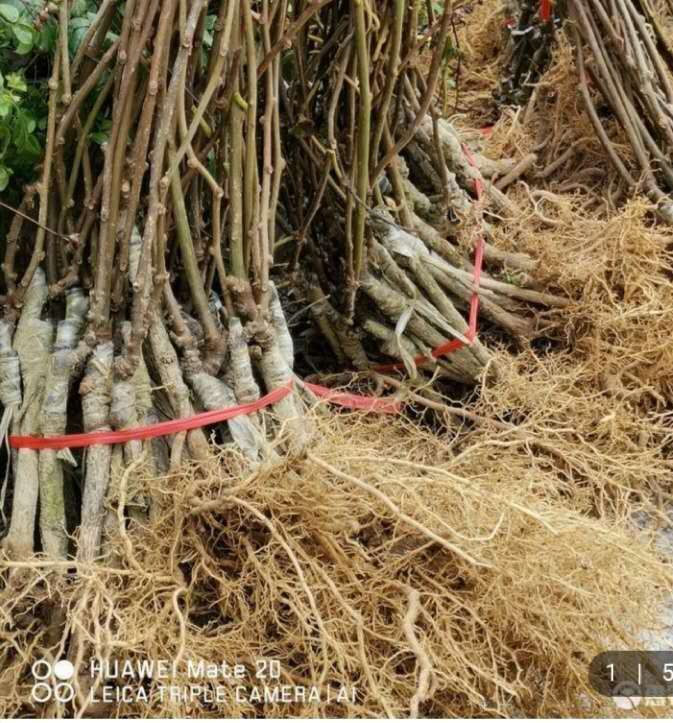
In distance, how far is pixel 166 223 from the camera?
1.19 metres

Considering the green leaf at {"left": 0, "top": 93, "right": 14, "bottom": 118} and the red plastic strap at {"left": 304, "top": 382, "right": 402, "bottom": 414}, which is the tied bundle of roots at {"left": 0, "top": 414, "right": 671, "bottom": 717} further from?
the green leaf at {"left": 0, "top": 93, "right": 14, "bottom": 118}

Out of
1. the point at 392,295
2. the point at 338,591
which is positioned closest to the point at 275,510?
the point at 338,591

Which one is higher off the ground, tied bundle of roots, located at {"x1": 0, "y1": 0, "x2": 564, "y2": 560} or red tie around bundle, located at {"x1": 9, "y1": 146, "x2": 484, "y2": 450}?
tied bundle of roots, located at {"x1": 0, "y1": 0, "x2": 564, "y2": 560}

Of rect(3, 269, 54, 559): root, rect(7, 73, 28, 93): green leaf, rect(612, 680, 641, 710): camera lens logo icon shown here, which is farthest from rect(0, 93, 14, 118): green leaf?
rect(612, 680, 641, 710): camera lens logo icon

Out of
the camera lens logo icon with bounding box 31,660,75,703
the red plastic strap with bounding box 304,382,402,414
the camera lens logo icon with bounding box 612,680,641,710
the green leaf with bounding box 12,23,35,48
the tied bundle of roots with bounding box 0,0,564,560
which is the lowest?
the camera lens logo icon with bounding box 31,660,75,703

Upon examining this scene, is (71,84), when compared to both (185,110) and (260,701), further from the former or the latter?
(260,701)

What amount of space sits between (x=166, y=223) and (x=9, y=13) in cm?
28

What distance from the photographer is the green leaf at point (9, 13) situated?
3.70ft

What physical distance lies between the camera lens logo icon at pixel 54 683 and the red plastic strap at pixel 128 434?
233mm

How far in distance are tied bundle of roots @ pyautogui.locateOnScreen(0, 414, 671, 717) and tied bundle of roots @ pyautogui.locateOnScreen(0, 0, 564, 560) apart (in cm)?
7

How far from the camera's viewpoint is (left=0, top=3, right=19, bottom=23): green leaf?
3.70ft

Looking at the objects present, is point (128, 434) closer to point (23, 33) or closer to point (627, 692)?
point (23, 33)

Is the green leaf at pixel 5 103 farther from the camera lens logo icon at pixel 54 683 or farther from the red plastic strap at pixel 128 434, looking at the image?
the camera lens logo icon at pixel 54 683

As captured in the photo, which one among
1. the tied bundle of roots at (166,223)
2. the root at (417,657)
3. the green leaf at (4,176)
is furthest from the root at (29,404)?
the root at (417,657)
